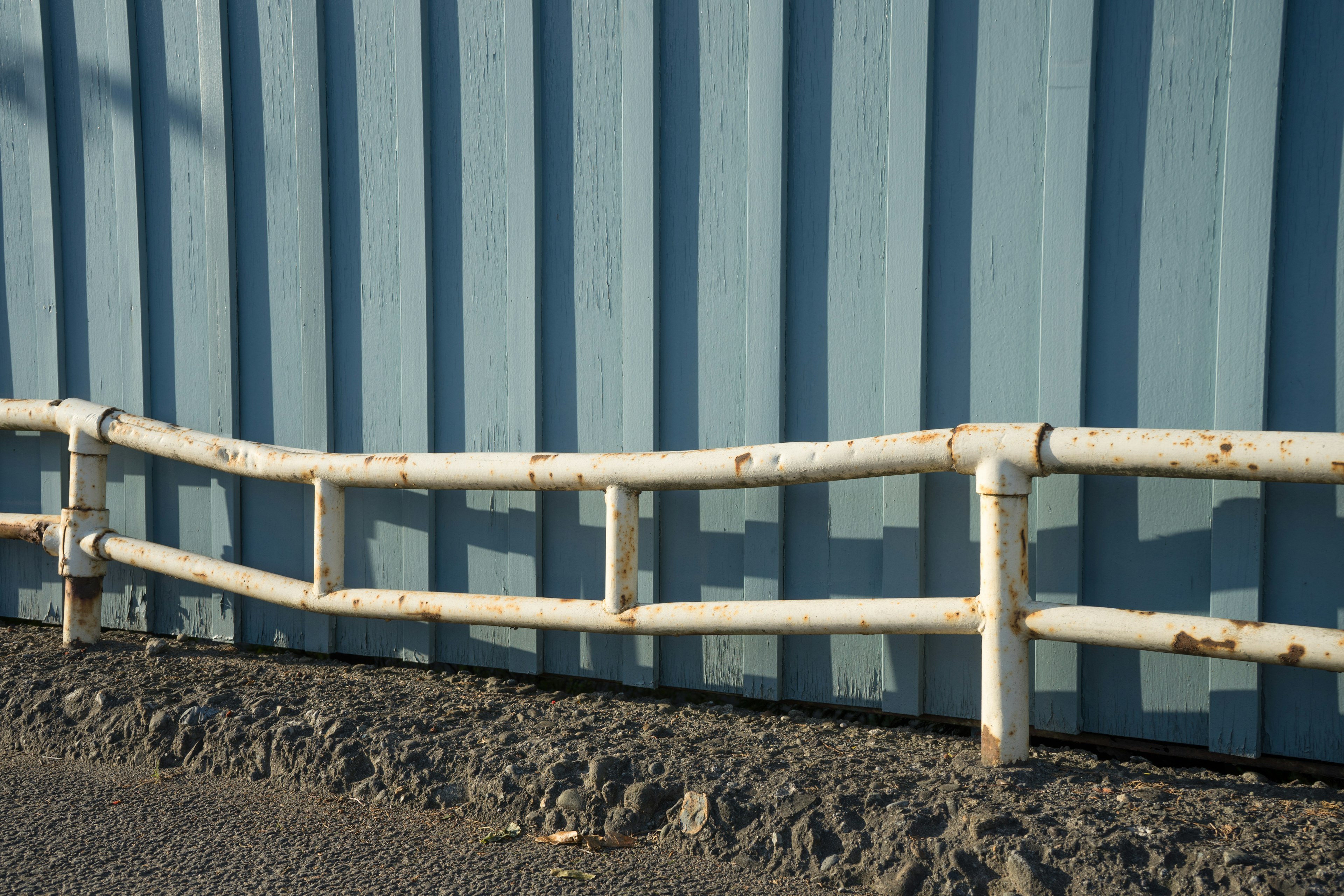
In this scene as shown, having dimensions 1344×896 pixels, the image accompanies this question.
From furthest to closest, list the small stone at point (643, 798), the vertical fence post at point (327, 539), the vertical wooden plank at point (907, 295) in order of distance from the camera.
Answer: the vertical fence post at point (327, 539) → the vertical wooden plank at point (907, 295) → the small stone at point (643, 798)

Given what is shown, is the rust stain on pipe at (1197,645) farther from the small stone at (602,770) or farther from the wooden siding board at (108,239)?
the wooden siding board at (108,239)

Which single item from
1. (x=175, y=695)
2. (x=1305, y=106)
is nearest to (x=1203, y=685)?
(x=1305, y=106)

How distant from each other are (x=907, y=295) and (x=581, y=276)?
1.05 metres

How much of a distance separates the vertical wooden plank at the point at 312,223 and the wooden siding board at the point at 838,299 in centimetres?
169

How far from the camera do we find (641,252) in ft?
9.60

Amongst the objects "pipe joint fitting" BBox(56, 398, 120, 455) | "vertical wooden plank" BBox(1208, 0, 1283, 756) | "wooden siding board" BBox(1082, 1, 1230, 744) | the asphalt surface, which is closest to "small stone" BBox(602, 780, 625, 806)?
the asphalt surface

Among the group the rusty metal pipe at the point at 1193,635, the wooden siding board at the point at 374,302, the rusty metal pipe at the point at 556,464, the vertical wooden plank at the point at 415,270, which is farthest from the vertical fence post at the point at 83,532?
the rusty metal pipe at the point at 1193,635

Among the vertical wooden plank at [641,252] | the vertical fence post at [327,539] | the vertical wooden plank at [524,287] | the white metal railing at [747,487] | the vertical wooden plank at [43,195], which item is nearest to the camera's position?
the white metal railing at [747,487]

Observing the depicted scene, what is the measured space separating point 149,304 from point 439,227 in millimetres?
1344

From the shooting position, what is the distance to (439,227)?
3.22 metres

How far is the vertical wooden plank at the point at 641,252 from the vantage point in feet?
9.45

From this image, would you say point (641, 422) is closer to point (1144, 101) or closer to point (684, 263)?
point (684, 263)

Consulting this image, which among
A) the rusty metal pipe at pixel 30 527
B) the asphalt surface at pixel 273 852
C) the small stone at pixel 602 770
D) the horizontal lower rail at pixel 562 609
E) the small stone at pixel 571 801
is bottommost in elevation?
the asphalt surface at pixel 273 852

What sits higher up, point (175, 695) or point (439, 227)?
point (439, 227)
